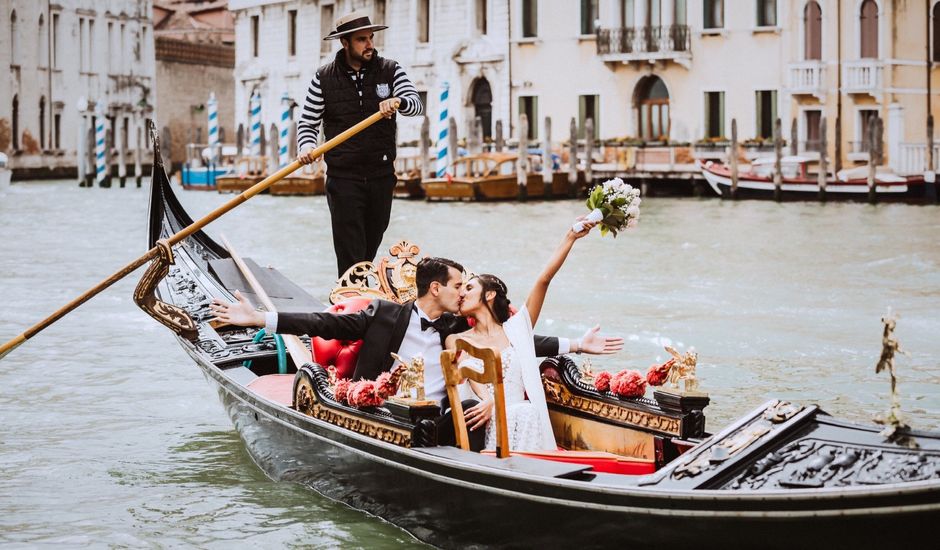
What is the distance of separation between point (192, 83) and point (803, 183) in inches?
499

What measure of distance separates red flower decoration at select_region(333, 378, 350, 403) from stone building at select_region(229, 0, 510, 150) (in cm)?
1488

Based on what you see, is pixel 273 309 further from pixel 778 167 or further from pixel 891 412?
pixel 778 167

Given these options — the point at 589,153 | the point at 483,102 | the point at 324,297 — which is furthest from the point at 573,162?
the point at 324,297

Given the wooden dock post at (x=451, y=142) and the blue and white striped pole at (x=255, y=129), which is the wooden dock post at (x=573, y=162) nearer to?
the wooden dock post at (x=451, y=142)

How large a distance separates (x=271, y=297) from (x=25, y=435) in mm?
723

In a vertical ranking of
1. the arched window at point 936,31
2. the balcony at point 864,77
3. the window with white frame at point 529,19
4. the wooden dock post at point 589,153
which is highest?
the window with white frame at point 529,19

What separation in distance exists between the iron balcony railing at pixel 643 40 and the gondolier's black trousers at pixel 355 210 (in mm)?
12443

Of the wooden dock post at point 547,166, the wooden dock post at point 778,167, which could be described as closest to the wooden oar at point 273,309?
the wooden dock post at point 778,167

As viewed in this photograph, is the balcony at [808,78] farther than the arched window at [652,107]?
No

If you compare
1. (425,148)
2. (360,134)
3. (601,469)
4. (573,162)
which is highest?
(425,148)

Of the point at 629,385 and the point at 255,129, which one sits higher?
the point at 255,129

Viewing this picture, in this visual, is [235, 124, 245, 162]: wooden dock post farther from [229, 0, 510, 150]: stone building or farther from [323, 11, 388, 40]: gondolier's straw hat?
[323, 11, 388, 40]: gondolier's straw hat

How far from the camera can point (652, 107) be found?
16.3 metres

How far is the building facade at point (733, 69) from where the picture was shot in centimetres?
1413
